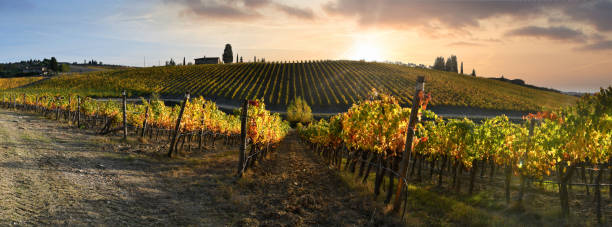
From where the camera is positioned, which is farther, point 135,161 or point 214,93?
point 214,93

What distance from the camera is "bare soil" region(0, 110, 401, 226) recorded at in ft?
23.7

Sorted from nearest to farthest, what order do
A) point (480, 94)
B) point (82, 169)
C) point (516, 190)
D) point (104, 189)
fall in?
point (104, 189), point (82, 169), point (516, 190), point (480, 94)

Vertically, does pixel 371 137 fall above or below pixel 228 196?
above

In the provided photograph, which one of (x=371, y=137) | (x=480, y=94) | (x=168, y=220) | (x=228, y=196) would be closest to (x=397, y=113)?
(x=371, y=137)

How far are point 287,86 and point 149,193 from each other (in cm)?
7162

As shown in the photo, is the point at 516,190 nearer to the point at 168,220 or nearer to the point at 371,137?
the point at 371,137

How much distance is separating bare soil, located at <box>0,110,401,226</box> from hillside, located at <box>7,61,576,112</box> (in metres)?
52.7

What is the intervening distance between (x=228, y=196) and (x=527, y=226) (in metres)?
9.17

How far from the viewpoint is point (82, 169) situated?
34.9ft

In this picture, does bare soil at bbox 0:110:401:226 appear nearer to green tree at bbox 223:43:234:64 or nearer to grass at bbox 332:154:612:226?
grass at bbox 332:154:612:226

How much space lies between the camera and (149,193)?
30.4ft

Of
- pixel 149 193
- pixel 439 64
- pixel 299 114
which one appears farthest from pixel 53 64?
pixel 439 64

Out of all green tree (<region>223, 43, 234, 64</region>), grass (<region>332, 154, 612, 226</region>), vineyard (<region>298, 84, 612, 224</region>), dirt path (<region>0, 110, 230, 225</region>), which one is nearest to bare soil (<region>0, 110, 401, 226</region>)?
dirt path (<region>0, 110, 230, 225</region>)

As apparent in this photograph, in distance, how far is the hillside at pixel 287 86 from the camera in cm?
7069
